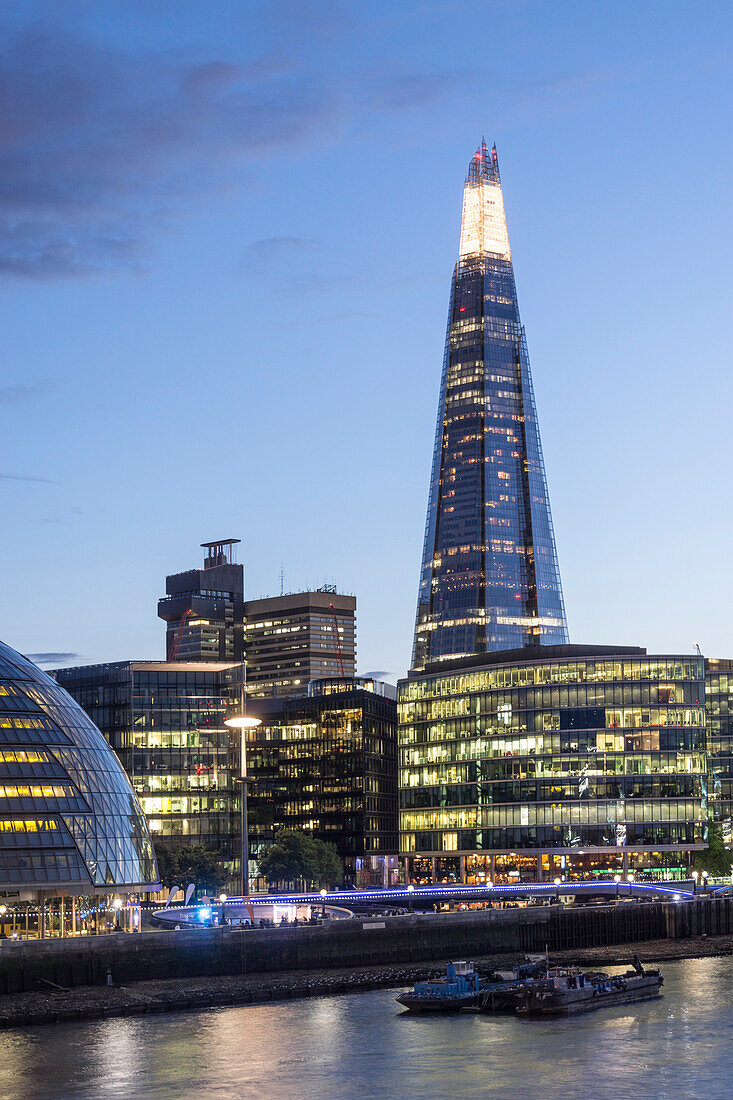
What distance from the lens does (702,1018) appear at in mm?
101250

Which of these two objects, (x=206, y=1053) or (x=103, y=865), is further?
(x=103, y=865)

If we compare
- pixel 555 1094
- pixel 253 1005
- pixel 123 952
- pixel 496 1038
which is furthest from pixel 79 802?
pixel 555 1094

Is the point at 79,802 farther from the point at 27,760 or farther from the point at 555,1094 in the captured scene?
the point at 555,1094

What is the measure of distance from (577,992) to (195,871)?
291 feet

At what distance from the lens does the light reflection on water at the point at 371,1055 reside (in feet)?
259

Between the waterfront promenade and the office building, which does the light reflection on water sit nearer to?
the waterfront promenade

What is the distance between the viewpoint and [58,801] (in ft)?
405

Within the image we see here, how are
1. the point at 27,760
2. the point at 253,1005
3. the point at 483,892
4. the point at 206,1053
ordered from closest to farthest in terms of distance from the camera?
the point at 206,1053, the point at 253,1005, the point at 27,760, the point at 483,892

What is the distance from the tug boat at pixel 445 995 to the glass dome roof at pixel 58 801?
28.3m

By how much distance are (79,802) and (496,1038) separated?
144 ft

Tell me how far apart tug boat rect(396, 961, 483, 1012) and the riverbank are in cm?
905

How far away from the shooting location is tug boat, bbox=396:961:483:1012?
343ft

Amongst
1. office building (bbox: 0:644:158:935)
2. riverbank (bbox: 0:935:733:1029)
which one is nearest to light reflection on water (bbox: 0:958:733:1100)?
riverbank (bbox: 0:935:733:1029)

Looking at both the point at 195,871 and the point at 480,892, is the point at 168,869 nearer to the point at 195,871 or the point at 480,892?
the point at 195,871
